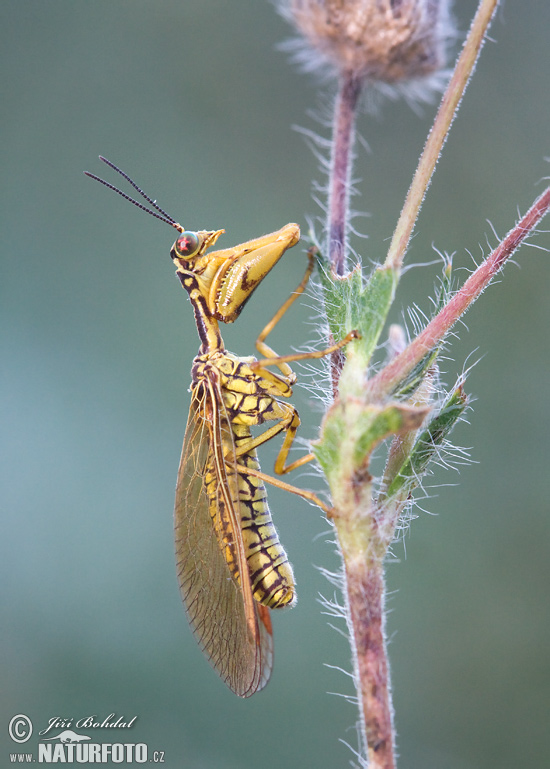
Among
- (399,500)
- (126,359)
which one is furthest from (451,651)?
(399,500)

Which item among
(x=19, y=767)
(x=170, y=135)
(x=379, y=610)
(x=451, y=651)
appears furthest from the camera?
(x=170, y=135)

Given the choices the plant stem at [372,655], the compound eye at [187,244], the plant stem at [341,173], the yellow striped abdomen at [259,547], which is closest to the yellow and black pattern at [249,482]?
the yellow striped abdomen at [259,547]

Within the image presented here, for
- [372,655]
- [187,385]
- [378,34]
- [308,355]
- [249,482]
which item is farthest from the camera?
[187,385]

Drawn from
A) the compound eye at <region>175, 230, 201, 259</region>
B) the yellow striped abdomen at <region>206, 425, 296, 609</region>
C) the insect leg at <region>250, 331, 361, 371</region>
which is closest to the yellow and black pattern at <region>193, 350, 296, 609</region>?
the yellow striped abdomen at <region>206, 425, 296, 609</region>

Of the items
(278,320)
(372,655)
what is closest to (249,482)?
(278,320)

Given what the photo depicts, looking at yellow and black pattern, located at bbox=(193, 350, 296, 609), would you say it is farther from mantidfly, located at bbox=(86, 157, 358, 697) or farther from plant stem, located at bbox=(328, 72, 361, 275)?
plant stem, located at bbox=(328, 72, 361, 275)

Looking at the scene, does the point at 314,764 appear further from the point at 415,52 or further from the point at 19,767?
the point at 415,52

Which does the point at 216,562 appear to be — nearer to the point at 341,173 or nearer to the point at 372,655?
the point at 372,655
